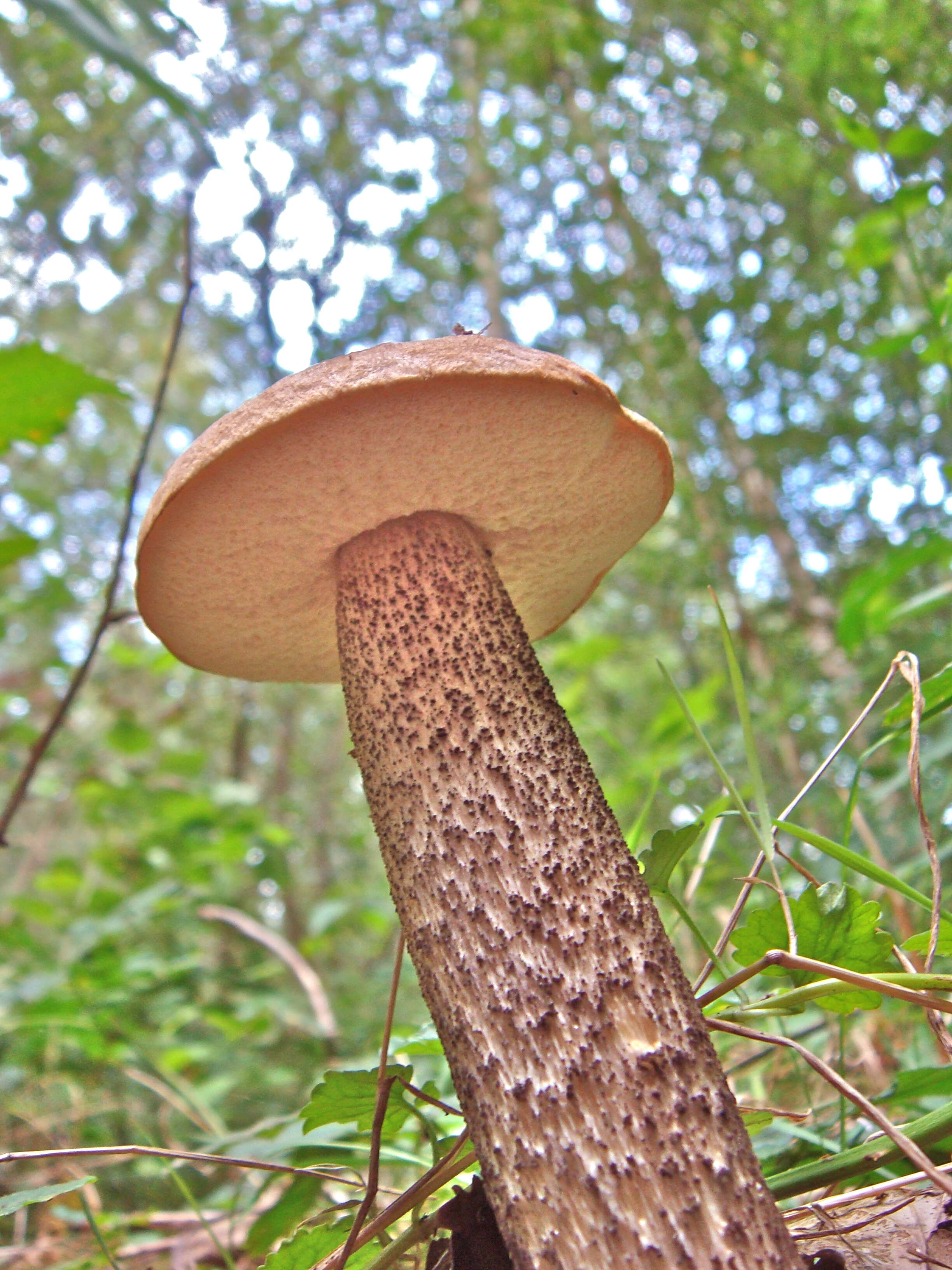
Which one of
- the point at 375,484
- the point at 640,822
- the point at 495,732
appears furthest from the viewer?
the point at 640,822

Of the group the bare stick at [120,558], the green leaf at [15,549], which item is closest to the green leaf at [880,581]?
the bare stick at [120,558]

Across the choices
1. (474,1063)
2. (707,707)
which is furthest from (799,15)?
(474,1063)

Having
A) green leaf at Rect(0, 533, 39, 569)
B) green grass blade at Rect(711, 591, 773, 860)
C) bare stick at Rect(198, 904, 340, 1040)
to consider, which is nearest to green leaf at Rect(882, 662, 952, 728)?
green grass blade at Rect(711, 591, 773, 860)

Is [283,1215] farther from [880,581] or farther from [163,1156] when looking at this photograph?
[880,581]

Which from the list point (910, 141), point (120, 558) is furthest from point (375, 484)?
point (910, 141)

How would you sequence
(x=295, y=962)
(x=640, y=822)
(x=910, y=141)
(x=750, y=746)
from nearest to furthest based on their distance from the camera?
1. (x=750, y=746)
2. (x=640, y=822)
3. (x=910, y=141)
4. (x=295, y=962)

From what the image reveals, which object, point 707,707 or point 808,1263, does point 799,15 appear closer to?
point 707,707

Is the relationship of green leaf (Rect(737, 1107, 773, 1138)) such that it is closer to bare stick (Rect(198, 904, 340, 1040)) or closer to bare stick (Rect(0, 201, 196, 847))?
bare stick (Rect(0, 201, 196, 847))
